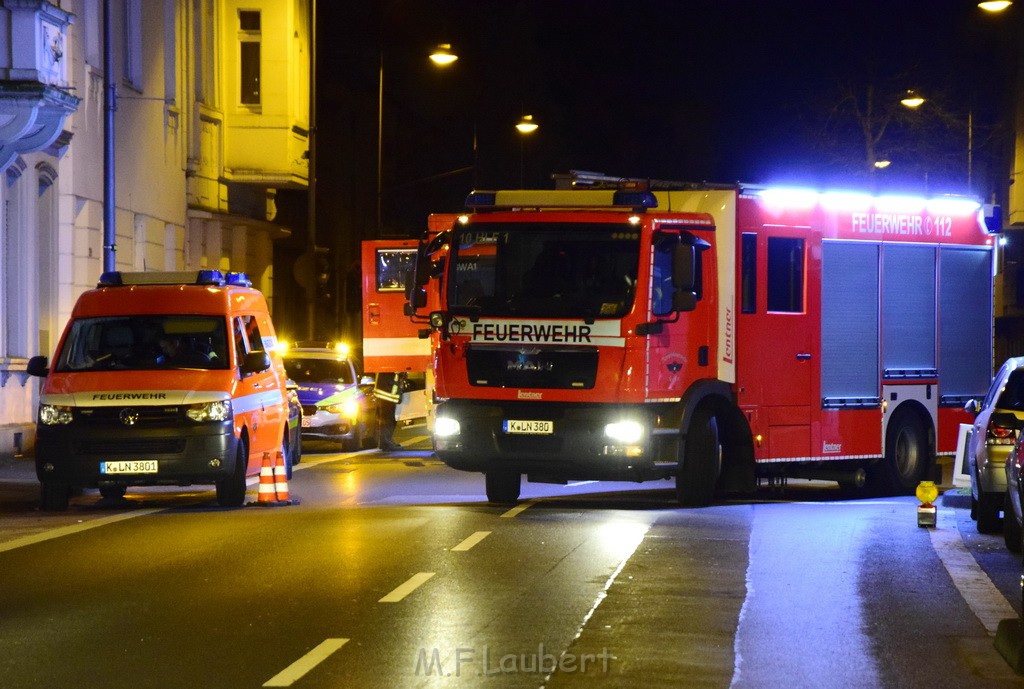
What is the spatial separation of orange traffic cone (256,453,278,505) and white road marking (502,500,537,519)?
2399 millimetres

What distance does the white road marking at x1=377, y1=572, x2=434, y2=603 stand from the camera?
11758 mm

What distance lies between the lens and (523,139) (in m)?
73.4

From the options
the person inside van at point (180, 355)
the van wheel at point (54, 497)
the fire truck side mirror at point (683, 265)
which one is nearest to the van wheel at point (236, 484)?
the person inside van at point (180, 355)

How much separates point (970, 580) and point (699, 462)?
5212 millimetres

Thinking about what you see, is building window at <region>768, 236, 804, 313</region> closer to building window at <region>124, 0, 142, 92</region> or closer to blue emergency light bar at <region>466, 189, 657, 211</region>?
blue emergency light bar at <region>466, 189, 657, 211</region>

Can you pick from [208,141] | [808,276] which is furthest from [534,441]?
[208,141]

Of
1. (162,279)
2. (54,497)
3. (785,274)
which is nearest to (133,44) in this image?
(162,279)

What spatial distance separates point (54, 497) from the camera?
1869cm

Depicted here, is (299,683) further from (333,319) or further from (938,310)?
(333,319)

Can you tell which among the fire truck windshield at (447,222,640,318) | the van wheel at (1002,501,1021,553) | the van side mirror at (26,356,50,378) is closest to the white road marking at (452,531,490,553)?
the fire truck windshield at (447,222,640,318)

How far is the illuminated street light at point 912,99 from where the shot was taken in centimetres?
4681

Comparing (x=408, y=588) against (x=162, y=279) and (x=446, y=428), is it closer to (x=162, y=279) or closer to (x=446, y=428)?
(x=446, y=428)

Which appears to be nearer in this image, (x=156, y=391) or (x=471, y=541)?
(x=471, y=541)

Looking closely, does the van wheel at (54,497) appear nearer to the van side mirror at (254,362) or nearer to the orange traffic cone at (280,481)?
the orange traffic cone at (280,481)
